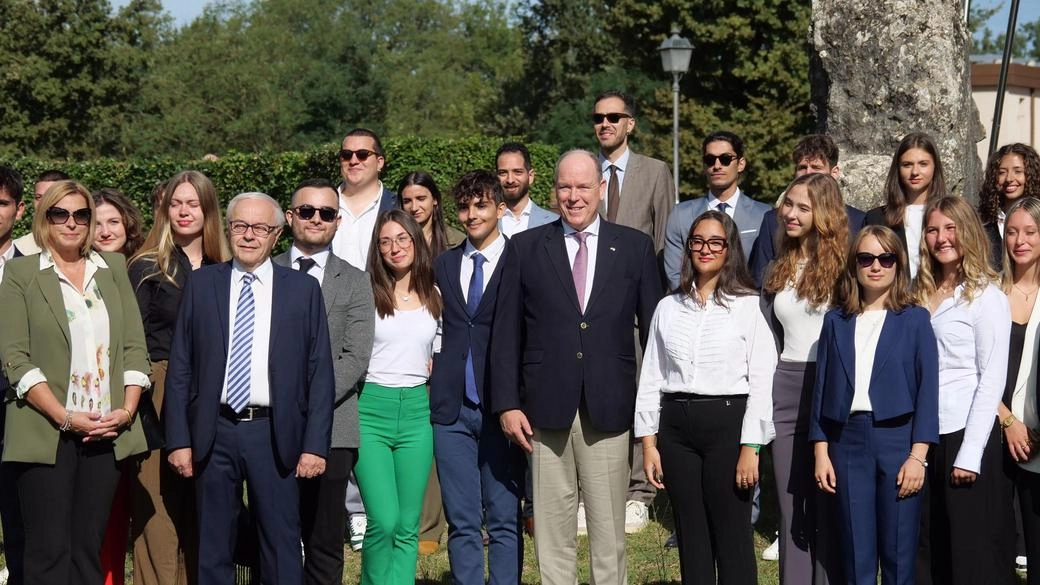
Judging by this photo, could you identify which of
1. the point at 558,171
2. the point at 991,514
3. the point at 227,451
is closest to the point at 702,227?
the point at 558,171

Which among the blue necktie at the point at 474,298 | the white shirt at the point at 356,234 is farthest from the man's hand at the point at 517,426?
the white shirt at the point at 356,234

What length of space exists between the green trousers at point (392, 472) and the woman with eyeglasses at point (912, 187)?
268 cm

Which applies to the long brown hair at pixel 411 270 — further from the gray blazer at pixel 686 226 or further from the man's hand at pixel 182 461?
the gray blazer at pixel 686 226

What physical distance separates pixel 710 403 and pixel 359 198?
303cm

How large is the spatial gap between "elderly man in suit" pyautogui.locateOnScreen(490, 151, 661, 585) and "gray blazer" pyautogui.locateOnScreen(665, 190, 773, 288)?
1318 millimetres

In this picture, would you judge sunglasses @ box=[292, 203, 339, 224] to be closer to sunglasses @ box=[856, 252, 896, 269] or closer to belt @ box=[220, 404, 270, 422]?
belt @ box=[220, 404, 270, 422]

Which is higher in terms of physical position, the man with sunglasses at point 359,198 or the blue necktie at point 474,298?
the man with sunglasses at point 359,198

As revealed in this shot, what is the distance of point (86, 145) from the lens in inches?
1275

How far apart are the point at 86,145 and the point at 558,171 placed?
28999 mm

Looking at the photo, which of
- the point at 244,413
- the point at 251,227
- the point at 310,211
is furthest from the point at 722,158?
the point at 244,413

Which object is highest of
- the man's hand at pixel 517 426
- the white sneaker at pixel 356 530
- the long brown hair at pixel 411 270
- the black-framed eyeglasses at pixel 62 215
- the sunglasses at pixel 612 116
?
the sunglasses at pixel 612 116

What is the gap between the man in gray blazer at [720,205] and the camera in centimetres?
728

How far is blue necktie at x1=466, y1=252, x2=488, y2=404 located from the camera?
6094 mm

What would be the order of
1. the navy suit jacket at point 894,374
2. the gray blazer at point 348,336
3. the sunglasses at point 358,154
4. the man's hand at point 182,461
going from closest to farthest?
1. the navy suit jacket at point 894,374
2. the man's hand at point 182,461
3. the gray blazer at point 348,336
4. the sunglasses at point 358,154
